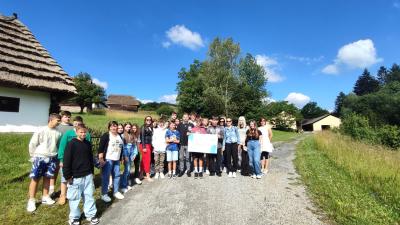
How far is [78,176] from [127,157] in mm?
2265

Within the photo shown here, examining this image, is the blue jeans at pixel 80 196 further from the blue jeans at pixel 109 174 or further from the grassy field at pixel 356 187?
the grassy field at pixel 356 187

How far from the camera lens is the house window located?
40.9 ft

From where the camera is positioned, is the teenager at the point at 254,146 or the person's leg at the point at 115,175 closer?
the person's leg at the point at 115,175

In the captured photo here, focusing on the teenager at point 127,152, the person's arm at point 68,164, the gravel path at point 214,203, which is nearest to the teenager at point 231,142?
the gravel path at point 214,203

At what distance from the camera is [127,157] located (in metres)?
7.31

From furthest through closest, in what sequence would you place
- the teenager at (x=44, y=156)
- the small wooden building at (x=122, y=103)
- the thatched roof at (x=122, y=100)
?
the thatched roof at (x=122, y=100) → the small wooden building at (x=122, y=103) → the teenager at (x=44, y=156)

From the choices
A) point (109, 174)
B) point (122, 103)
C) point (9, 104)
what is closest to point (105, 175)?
point (109, 174)

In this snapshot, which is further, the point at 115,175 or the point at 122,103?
the point at 122,103

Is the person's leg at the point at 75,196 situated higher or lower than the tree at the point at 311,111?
lower

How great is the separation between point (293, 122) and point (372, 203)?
6320 cm

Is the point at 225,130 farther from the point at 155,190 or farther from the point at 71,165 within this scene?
the point at 71,165

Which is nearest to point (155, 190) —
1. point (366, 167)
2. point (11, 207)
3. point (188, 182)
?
point (188, 182)

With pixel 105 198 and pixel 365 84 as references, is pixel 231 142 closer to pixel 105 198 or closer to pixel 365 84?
pixel 105 198

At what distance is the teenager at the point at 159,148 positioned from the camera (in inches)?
336
